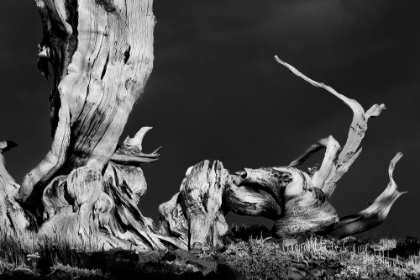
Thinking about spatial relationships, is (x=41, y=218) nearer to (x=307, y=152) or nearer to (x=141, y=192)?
(x=141, y=192)

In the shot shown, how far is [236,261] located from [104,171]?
478 cm

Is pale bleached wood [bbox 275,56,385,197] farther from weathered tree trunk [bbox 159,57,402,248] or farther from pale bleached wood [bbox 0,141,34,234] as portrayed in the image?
pale bleached wood [bbox 0,141,34,234]

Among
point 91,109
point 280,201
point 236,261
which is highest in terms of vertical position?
point 91,109

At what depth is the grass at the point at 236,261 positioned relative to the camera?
14.6 metres

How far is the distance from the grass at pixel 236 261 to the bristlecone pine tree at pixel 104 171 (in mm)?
1003

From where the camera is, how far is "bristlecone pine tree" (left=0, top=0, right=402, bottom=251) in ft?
60.2

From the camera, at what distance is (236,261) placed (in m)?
16.0

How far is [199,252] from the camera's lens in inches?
714

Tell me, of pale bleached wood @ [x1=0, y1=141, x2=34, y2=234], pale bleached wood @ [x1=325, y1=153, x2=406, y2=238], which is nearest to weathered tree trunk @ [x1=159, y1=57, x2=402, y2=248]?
pale bleached wood @ [x1=325, y1=153, x2=406, y2=238]

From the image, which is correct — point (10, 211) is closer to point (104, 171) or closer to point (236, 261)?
point (104, 171)

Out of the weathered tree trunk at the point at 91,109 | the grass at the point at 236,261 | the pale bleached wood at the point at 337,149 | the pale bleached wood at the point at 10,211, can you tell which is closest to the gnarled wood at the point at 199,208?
the weathered tree trunk at the point at 91,109

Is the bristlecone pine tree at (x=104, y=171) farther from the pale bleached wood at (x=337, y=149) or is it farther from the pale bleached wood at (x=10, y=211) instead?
the pale bleached wood at (x=337, y=149)

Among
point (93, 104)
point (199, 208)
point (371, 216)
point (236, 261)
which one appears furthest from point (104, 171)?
point (371, 216)

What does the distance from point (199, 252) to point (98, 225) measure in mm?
2065
